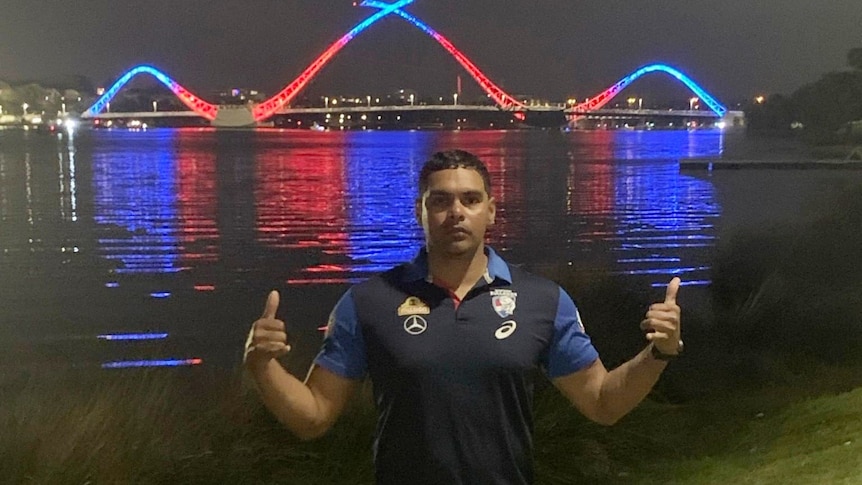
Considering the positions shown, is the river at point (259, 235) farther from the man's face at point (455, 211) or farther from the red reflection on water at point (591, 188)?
the man's face at point (455, 211)

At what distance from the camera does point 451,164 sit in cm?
230

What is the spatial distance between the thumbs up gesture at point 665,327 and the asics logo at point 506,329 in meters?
0.30

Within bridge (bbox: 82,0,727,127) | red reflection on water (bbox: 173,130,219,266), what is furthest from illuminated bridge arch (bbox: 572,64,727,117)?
red reflection on water (bbox: 173,130,219,266)

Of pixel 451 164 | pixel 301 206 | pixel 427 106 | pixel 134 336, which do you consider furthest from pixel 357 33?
pixel 451 164

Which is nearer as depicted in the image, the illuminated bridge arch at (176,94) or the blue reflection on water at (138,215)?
the blue reflection on water at (138,215)

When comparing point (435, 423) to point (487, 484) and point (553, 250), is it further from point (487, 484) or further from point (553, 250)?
point (553, 250)

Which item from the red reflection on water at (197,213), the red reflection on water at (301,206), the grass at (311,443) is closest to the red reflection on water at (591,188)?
the red reflection on water at (301,206)

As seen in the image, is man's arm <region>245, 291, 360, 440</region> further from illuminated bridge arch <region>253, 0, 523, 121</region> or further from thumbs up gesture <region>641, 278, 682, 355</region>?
illuminated bridge arch <region>253, 0, 523, 121</region>

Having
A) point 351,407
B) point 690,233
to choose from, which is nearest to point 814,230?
point 351,407

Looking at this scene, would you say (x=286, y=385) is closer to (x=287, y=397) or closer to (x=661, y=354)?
(x=287, y=397)

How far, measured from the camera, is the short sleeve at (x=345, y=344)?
226 cm

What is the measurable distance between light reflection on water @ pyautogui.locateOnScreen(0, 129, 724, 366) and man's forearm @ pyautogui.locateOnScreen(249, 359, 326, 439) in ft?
24.0

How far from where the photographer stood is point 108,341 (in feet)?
34.4

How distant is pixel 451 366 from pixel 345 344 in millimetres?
284
